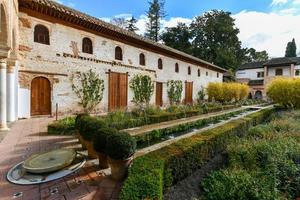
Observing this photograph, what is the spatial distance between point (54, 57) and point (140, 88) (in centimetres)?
614

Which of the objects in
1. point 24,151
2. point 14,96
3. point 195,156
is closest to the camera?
point 195,156

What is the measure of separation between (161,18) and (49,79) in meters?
36.4

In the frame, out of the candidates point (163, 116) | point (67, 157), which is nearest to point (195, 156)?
point (67, 157)

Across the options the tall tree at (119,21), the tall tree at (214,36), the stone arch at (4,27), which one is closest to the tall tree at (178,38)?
the tall tree at (214,36)

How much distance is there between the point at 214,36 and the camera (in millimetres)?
40656

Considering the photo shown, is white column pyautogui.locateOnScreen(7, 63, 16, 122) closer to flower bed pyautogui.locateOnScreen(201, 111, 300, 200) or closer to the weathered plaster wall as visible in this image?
the weathered plaster wall

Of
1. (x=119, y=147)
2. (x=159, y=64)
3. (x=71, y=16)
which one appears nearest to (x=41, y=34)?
(x=71, y=16)

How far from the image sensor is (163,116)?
9898mm

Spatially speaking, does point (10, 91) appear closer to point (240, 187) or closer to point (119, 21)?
point (240, 187)

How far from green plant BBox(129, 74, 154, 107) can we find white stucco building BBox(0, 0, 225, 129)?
399mm

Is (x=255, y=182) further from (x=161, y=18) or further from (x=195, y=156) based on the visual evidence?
(x=161, y=18)

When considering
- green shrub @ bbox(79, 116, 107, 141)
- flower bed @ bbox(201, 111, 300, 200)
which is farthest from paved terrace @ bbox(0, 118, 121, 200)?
flower bed @ bbox(201, 111, 300, 200)

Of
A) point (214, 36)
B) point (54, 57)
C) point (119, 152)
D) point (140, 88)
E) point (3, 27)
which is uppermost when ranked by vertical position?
point (214, 36)

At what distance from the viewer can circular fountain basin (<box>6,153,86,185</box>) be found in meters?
3.63
